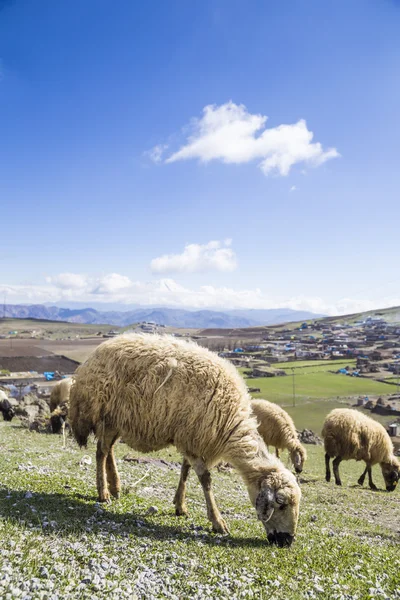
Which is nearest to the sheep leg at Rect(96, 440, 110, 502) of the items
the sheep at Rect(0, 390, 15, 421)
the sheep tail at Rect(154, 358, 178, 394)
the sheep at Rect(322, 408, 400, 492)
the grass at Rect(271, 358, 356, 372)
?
the sheep tail at Rect(154, 358, 178, 394)

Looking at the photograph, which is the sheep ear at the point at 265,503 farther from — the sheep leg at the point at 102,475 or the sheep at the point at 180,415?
→ the sheep leg at the point at 102,475

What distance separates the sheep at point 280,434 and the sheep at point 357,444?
1.72 meters

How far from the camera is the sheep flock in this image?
9250mm

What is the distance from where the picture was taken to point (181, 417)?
9781mm

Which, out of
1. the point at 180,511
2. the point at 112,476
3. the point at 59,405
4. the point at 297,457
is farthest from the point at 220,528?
the point at 59,405

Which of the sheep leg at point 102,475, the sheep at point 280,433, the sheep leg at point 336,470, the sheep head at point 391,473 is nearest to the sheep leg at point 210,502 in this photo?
the sheep leg at point 102,475

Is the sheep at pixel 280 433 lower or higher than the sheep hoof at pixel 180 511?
lower

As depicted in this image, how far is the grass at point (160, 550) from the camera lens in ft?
20.3

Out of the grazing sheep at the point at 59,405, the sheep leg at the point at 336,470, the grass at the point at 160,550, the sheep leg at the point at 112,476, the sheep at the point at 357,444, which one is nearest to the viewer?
the grass at the point at 160,550

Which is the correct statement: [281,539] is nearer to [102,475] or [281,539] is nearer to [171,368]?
[171,368]

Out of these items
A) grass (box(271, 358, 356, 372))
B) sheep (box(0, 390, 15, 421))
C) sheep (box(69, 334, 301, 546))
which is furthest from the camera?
grass (box(271, 358, 356, 372))

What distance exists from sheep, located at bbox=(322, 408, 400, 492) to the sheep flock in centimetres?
1435

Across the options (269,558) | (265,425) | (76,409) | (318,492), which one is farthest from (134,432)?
(265,425)

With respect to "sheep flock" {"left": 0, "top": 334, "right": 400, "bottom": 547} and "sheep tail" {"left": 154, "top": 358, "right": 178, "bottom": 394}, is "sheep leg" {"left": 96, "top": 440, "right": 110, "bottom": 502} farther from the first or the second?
"sheep tail" {"left": 154, "top": 358, "right": 178, "bottom": 394}
